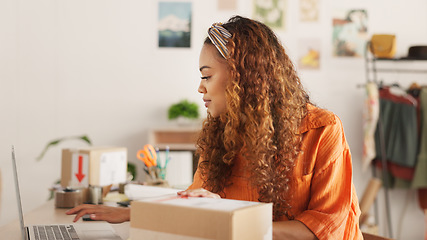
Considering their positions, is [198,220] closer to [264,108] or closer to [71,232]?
[264,108]

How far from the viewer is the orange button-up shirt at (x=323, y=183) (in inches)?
50.1

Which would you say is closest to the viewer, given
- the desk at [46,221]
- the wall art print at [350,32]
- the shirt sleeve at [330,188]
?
the shirt sleeve at [330,188]

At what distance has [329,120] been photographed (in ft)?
4.56

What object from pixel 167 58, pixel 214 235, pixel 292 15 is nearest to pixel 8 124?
pixel 167 58

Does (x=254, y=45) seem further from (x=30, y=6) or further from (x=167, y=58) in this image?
(x=30, y=6)

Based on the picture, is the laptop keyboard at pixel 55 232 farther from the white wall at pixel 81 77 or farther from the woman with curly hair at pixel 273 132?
the white wall at pixel 81 77

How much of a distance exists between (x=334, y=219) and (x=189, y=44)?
2939 mm

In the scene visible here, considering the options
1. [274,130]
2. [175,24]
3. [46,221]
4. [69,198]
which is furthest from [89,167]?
[175,24]

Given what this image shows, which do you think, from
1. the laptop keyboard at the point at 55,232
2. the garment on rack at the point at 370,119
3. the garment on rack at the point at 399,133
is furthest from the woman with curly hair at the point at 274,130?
the garment on rack at the point at 399,133

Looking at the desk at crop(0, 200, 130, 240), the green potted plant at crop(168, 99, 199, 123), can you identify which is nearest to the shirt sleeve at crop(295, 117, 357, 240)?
the desk at crop(0, 200, 130, 240)

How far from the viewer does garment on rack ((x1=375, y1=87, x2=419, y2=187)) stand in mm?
3740

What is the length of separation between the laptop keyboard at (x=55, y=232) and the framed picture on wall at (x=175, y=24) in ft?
8.76

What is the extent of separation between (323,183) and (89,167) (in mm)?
1186

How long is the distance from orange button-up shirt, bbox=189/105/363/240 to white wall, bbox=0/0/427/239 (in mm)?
2624
